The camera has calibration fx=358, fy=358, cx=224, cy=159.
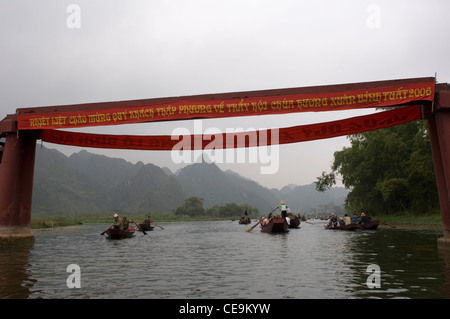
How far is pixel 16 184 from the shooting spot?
13328mm

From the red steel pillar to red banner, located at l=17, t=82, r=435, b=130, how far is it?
0.47m

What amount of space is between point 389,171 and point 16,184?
34753 mm

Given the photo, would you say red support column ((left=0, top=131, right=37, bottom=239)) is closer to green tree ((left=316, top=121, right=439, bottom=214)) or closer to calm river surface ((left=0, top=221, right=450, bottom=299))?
calm river surface ((left=0, top=221, right=450, bottom=299))

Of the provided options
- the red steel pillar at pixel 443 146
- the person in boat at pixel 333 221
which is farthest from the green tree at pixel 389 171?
the red steel pillar at pixel 443 146

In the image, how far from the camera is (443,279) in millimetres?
7156

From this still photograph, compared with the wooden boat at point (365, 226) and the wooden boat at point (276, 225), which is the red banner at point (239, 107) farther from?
the wooden boat at point (365, 226)

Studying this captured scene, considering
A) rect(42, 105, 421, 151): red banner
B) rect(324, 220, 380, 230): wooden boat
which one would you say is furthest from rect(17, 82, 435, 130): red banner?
rect(324, 220, 380, 230): wooden boat

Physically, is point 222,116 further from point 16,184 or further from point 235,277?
point 16,184

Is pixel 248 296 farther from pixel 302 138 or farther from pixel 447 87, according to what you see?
pixel 447 87

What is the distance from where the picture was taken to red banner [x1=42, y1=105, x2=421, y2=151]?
42.1 ft

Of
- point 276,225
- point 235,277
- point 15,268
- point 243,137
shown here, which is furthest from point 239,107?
point 276,225

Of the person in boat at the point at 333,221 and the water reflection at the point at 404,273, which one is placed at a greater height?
the person in boat at the point at 333,221

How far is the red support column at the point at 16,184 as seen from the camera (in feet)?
42.9
